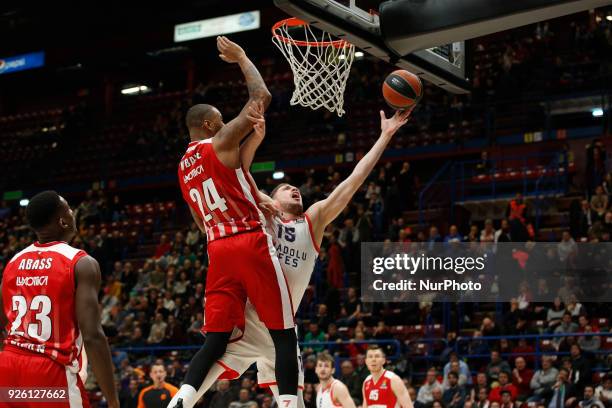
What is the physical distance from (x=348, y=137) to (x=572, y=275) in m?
9.36

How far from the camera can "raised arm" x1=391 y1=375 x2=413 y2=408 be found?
9.98m

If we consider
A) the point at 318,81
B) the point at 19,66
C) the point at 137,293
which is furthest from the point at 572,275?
the point at 19,66

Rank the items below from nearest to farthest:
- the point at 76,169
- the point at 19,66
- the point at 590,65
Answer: the point at 590,65, the point at 76,169, the point at 19,66

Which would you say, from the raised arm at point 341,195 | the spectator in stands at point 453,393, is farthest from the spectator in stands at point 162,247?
the raised arm at point 341,195

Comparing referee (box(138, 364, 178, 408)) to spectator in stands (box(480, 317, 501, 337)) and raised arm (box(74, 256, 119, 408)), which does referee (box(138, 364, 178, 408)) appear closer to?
spectator in stands (box(480, 317, 501, 337))

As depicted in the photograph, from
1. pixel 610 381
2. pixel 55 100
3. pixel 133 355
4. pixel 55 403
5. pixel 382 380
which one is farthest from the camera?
pixel 55 100

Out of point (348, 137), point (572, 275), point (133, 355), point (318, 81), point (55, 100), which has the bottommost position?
point (133, 355)

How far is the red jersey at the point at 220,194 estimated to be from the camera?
5.58m

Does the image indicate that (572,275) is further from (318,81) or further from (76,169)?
(76,169)

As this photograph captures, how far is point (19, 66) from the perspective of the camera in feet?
97.4

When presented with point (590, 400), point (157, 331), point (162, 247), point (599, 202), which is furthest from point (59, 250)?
point (162, 247)

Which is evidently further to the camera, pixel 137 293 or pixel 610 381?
pixel 137 293

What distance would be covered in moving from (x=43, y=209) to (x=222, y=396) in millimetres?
9865

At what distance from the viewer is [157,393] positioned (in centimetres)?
1155
